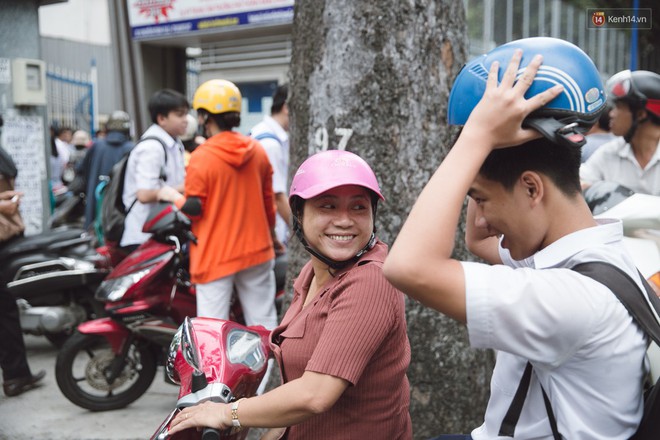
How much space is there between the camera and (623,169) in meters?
4.18

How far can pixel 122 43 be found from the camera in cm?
1376

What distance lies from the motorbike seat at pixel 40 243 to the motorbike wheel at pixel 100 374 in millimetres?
1593

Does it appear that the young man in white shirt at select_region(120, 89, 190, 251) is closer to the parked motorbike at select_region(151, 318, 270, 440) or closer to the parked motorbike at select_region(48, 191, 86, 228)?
the parked motorbike at select_region(151, 318, 270, 440)

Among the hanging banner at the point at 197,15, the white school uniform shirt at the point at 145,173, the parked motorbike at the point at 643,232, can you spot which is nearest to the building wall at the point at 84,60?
the hanging banner at the point at 197,15

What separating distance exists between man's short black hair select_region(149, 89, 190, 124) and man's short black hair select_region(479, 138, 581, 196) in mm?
4361

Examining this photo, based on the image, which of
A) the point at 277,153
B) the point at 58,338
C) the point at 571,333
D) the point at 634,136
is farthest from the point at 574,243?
the point at 58,338

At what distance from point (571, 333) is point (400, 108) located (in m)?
2.29

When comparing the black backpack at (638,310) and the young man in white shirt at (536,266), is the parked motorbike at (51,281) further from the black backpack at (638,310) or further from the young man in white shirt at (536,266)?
the black backpack at (638,310)

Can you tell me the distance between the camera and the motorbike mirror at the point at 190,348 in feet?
6.13

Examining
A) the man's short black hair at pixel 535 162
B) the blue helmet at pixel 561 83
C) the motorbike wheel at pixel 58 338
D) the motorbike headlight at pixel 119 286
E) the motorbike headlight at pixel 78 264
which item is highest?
the blue helmet at pixel 561 83

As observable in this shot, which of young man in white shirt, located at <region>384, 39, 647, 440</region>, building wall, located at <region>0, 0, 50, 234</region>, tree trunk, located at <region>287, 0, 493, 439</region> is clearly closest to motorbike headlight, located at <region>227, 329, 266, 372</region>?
young man in white shirt, located at <region>384, 39, 647, 440</region>

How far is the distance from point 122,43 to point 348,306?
1303 centimetres

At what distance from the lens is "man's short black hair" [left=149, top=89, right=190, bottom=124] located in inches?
216

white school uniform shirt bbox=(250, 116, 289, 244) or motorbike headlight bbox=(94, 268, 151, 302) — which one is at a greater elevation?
white school uniform shirt bbox=(250, 116, 289, 244)
